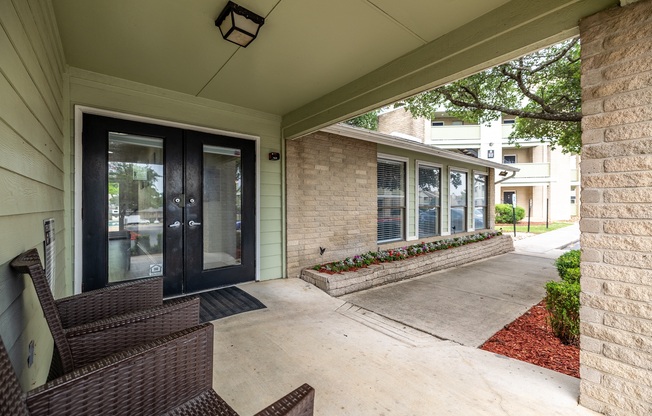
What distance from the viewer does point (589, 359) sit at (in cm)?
166

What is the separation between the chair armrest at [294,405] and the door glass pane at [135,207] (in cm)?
306

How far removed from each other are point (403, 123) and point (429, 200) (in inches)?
379

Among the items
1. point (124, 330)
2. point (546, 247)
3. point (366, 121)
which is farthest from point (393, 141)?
point (366, 121)

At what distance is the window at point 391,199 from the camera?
611 centimetres

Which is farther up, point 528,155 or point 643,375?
point 528,155

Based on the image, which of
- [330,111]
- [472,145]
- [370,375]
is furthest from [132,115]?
[472,145]

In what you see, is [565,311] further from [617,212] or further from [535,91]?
[535,91]

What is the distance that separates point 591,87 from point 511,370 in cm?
189

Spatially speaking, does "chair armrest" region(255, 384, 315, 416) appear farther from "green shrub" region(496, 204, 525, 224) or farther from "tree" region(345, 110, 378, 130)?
"green shrub" region(496, 204, 525, 224)

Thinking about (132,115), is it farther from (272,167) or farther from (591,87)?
(591,87)

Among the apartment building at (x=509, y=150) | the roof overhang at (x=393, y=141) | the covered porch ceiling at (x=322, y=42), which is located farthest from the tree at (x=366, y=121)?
the covered porch ceiling at (x=322, y=42)

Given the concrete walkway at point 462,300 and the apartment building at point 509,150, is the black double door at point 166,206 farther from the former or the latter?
the apartment building at point 509,150

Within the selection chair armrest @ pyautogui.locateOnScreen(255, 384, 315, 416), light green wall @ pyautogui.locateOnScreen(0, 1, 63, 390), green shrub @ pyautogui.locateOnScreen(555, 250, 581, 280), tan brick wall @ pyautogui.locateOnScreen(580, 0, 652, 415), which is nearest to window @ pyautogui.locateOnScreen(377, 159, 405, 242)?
green shrub @ pyautogui.locateOnScreen(555, 250, 581, 280)

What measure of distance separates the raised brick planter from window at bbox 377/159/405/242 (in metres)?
0.93
